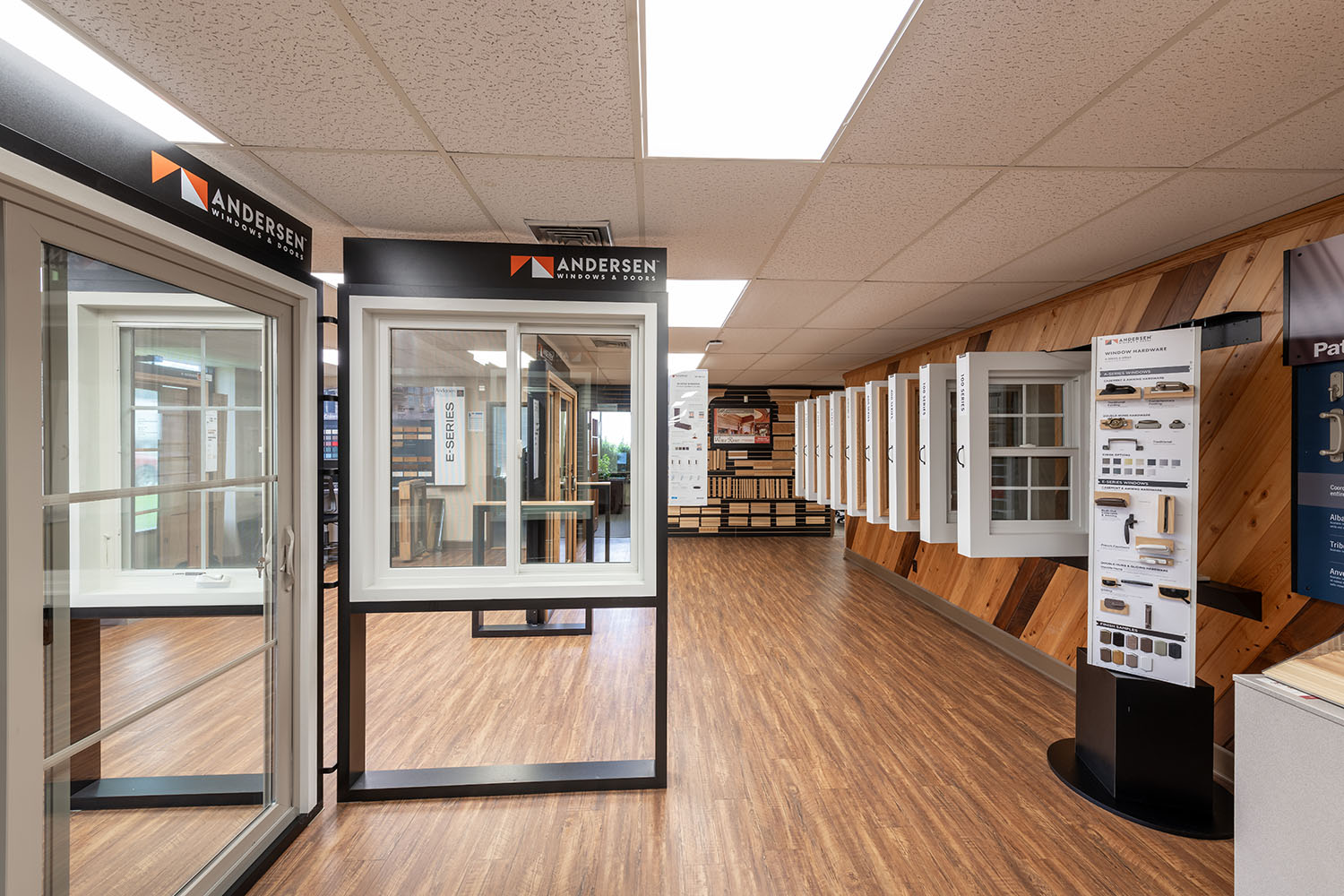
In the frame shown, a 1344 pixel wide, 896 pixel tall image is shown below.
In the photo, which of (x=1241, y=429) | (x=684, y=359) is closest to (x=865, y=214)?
(x=1241, y=429)

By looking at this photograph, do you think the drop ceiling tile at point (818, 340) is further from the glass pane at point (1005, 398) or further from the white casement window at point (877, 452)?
the glass pane at point (1005, 398)

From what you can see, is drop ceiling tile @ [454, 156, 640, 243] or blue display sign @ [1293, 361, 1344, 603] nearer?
drop ceiling tile @ [454, 156, 640, 243]

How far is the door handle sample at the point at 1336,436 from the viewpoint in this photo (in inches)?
84.0

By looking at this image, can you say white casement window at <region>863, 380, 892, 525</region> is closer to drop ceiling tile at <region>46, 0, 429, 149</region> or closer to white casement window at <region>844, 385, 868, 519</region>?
white casement window at <region>844, 385, 868, 519</region>

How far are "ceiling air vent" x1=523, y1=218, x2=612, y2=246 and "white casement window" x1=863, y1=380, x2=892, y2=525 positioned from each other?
2.97 m

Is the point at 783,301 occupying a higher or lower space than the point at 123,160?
higher

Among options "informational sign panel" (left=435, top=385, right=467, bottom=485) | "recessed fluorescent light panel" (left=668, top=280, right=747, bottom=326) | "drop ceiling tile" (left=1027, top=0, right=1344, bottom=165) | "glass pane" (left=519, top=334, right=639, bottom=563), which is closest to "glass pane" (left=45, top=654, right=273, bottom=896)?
"informational sign panel" (left=435, top=385, right=467, bottom=485)

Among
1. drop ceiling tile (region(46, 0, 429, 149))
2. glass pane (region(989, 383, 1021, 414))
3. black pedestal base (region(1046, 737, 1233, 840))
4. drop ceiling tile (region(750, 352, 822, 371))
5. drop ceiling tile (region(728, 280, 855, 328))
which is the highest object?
drop ceiling tile (region(750, 352, 822, 371))

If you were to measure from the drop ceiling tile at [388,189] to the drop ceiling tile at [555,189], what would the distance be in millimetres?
112

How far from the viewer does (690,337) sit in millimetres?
5281

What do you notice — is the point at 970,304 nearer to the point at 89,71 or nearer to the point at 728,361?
the point at 728,361

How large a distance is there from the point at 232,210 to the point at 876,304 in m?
3.61

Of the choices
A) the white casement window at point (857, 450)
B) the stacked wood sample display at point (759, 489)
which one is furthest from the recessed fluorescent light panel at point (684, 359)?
the stacked wood sample display at point (759, 489)

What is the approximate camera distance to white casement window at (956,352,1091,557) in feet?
10.5
